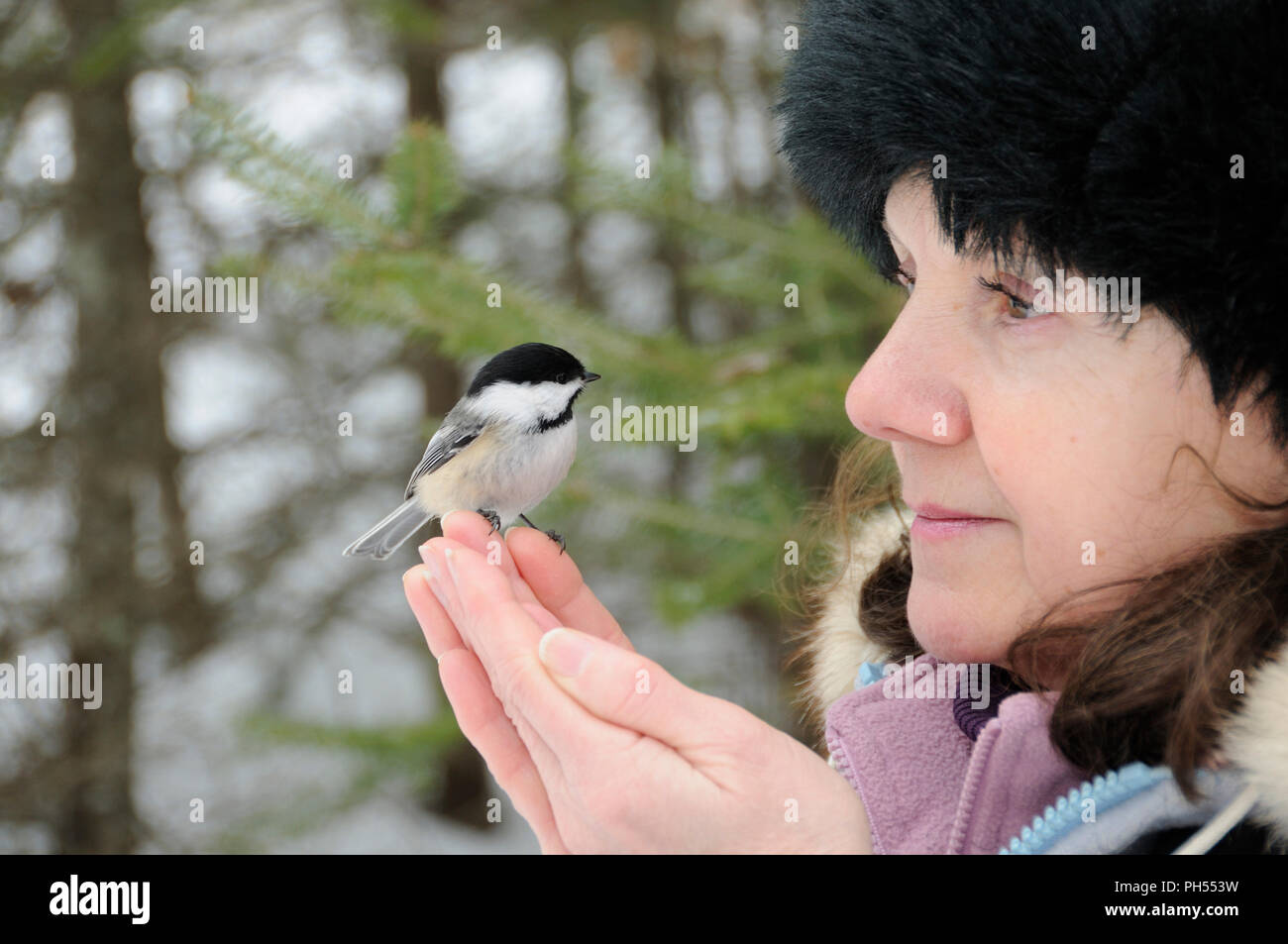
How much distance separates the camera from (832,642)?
3.51 ft

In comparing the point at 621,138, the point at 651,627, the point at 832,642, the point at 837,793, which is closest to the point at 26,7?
the point at 621,138

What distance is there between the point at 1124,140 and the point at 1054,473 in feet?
0.73

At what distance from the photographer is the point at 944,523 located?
30.8 inches

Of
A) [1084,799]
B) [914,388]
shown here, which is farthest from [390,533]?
[1084,799]

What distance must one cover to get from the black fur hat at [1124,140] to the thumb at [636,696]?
0.39 metres

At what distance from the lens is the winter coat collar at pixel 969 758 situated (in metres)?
0.62

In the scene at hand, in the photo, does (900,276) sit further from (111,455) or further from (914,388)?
(111,455)

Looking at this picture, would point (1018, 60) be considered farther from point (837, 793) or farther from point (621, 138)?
point (621, 138)

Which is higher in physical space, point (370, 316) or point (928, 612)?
point (370, 316)

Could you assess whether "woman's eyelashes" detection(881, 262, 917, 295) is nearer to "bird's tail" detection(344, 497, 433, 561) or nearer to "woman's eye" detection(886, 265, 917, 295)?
"woman's eye" detection(886, 265, 917, 295)

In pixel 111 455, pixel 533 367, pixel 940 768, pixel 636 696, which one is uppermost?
pixel 533 367

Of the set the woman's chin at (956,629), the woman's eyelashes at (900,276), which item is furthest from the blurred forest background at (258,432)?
the woman's chin at (956,629)

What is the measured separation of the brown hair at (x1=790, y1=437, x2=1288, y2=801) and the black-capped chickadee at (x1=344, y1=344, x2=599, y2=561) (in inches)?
15.2
